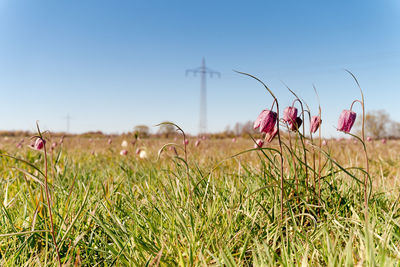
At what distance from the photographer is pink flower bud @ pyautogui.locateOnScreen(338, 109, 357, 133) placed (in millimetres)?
1663

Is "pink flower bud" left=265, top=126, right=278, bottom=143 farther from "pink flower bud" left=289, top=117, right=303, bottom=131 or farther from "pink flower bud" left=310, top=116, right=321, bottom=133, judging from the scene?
"pink flower bud" left=310, top=116, right=321, bottom=133

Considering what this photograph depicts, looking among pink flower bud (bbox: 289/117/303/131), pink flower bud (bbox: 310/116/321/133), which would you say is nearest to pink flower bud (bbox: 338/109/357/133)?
pink flower bud (bbox: 310/116/321/133)

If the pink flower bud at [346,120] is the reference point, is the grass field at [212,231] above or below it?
below

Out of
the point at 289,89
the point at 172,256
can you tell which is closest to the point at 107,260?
the point at 172,256

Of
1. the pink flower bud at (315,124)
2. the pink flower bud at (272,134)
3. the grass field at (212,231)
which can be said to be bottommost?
the grass field at (212,231)

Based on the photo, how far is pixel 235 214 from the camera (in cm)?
166

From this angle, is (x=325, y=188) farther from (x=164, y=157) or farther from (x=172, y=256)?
(x=164, y=157)

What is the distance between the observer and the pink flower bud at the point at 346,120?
5.46 ft

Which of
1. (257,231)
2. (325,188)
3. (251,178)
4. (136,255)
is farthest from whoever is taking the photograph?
(251,178)

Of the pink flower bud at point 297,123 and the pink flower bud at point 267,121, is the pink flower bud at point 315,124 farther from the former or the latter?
the pink flower bud at point 267,121

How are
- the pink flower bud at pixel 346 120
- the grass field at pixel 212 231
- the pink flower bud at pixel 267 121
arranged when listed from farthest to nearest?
the pink flower bud at pixel 346 120 → the pink flower bud at pixel 267 121 → the grass field at pixel 212 231

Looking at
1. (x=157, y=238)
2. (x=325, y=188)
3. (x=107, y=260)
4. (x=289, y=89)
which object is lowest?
(x=107, y=260)

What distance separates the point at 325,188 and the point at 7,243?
5.97 ft

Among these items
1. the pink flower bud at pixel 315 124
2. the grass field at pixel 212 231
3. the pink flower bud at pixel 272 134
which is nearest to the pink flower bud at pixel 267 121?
the pink flower bud at pixel 272 134
